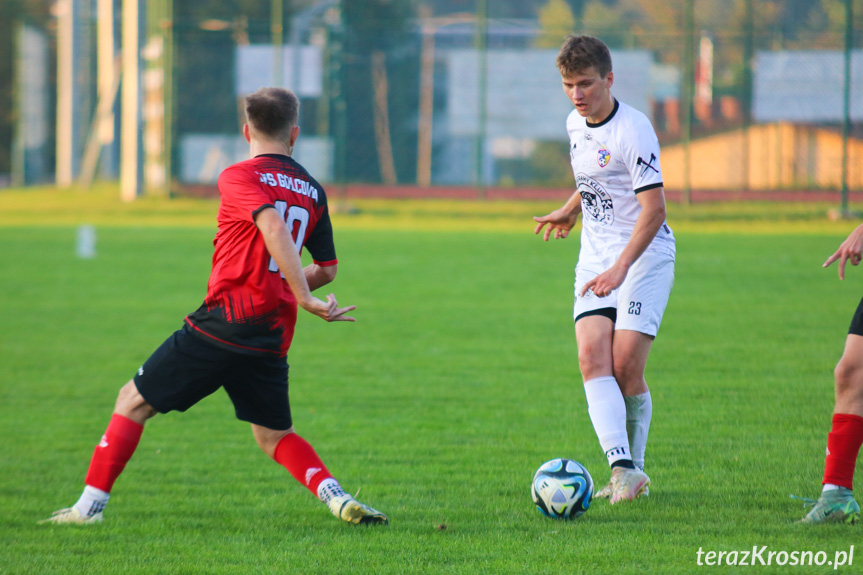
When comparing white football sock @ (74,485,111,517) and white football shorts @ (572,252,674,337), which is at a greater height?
white football shorts @ (572,252,674,337)

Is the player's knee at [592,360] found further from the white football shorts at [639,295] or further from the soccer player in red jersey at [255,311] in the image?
the soccer player in red jersey at [255,311]

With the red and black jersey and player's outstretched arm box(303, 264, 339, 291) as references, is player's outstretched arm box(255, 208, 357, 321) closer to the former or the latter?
the red and black jersey

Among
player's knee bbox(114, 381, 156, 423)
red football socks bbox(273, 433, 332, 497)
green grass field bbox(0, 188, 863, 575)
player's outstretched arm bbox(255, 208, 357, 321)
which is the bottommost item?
green grass field bbox(0, 188, 863, 575)

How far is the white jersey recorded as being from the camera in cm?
422

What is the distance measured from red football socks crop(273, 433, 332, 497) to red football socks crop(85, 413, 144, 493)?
23.7 inches

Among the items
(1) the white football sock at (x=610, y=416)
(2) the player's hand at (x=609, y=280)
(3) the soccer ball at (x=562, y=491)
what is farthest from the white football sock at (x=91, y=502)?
(2) the player's hand at (x=609, y=280)

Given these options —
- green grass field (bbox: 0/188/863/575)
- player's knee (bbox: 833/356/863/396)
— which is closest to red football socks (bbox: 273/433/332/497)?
green grass field (bbox: 0/188/863/575)

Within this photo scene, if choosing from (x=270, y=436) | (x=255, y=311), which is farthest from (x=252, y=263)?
(x=270, y=436)

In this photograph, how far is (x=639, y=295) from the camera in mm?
4363

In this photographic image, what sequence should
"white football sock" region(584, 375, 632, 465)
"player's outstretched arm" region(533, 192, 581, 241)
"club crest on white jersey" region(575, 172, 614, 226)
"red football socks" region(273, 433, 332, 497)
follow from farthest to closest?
"player's outstretched arm" region(533, 192, 581, 241) → "club crest on white jersey" region(575, 172, 614, 226) → "white football sock" region(584, 375, 632, 465) → "red football socks" region(273, 433, 332, 497)

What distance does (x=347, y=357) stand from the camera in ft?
27.0

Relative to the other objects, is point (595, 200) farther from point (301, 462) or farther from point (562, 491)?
point (301, 462)

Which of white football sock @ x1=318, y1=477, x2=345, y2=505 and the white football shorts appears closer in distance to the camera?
white football sock @ x1=318, y1=477, x2=345, y2=505

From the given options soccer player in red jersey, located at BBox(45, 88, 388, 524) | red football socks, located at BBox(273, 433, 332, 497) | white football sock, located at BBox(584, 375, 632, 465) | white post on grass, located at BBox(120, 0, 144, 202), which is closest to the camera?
soccer player in red jersey, located at BBox(45, 88, 388, 524)
